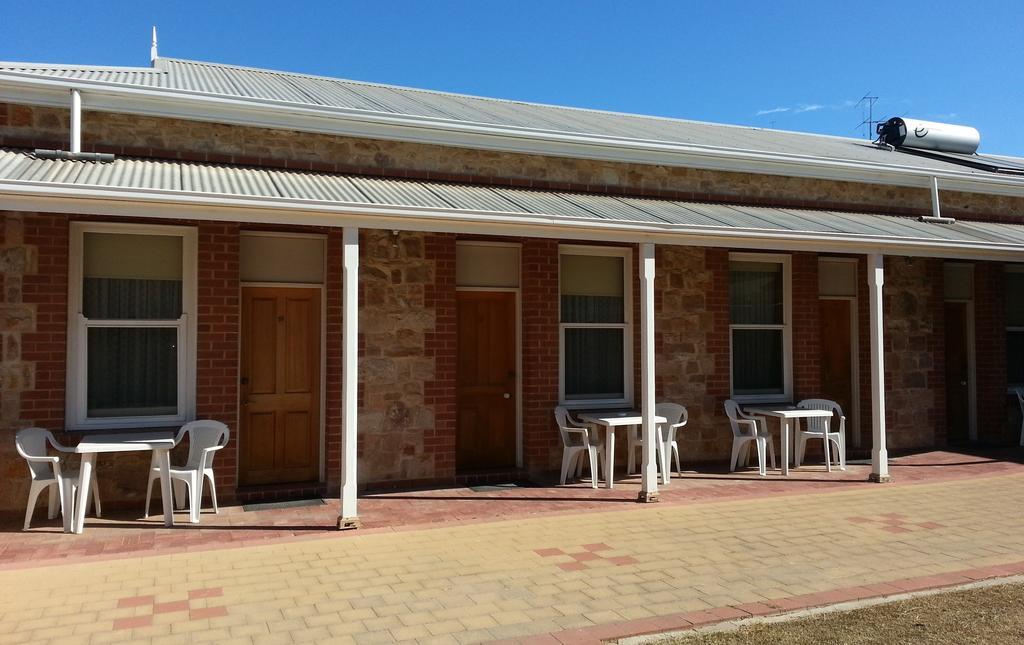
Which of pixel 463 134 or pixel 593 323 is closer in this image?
pixel 463 134

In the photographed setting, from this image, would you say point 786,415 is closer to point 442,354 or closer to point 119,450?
point 442,354

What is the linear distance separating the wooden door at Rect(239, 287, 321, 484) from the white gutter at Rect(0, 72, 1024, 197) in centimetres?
174

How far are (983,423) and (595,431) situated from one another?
6.65 meters

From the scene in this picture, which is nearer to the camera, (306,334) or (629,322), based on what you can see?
(306,334)

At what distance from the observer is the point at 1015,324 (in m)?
11.6

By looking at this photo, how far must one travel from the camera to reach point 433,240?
8266mm

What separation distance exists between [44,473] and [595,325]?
5.74 meters

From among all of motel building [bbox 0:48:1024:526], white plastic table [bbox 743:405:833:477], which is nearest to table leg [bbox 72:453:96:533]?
motel building [bbox 0:48:1024:526]

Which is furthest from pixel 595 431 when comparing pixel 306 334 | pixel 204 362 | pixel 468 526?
pixel 204 362

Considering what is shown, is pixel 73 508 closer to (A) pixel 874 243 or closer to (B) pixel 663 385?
(B) pixel 663 385

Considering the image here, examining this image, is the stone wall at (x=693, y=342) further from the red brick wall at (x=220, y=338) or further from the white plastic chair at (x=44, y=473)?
the white plastic chair at (x=44, y=473)

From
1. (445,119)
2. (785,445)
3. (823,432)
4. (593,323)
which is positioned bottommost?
(785,445)

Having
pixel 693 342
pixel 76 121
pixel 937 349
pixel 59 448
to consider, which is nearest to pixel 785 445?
pixel 693 342

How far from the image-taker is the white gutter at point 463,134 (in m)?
6.91
